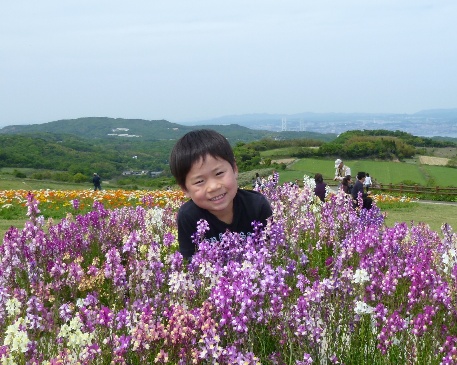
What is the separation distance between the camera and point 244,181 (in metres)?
35.7

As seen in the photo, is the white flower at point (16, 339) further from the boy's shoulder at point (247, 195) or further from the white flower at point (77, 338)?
the boy's shoulder at point (247, 195)

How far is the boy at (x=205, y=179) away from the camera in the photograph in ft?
14.3

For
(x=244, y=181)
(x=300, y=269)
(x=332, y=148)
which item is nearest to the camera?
(x=300, y=269)

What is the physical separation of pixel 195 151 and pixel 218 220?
0.92m

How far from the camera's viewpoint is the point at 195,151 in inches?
170

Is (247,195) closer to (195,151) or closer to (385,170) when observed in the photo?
(195,151)

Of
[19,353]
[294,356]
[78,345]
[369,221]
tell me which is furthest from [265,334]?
[369,221]

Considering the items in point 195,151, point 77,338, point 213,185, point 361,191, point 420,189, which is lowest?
point 420,189

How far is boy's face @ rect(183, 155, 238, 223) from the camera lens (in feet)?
14.3

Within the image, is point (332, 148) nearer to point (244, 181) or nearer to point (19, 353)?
point (244, 181)

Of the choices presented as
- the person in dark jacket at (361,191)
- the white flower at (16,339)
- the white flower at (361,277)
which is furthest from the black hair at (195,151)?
the person in dark jacket at (361,191)

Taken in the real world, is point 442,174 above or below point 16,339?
below

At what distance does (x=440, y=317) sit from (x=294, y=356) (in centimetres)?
93

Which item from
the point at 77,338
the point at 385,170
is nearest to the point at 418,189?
the point at 385,170
